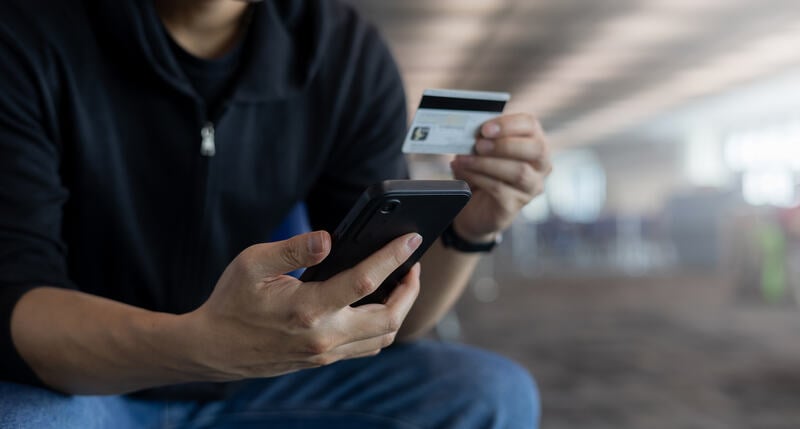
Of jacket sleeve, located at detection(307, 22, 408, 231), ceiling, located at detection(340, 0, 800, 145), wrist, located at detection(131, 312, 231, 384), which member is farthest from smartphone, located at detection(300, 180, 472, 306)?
ceiling, located at detection(340, 0, 800, 145)

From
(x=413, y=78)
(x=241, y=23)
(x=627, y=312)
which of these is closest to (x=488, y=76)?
(x=413, y=78)

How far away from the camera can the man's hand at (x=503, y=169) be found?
0.68 metres

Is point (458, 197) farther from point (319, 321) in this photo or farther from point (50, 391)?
point (50, 391)

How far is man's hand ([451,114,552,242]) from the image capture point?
0.68 m

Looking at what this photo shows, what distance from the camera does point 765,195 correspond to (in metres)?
11.2

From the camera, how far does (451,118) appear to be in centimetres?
69

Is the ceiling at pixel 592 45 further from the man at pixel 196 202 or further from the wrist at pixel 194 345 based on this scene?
the wrist at pixel 194 345

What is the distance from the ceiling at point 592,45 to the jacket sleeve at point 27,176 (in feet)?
13.1

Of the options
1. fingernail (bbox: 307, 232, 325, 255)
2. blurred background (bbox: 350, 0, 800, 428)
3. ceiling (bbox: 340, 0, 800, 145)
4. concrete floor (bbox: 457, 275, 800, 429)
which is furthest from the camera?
ceiling (bbox: 340, 0, 800, 145)

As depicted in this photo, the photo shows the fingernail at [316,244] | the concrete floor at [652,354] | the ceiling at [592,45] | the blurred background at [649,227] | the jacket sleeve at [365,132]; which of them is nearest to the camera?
the fingernail at [316,244]

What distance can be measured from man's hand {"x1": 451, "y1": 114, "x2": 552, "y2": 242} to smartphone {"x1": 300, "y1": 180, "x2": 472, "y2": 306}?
19 centimetres

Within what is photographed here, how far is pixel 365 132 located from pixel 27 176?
15.1 inches

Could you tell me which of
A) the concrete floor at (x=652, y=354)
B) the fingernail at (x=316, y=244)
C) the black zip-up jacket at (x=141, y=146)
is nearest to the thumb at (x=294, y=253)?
the fingernail at (x=316, y=244)

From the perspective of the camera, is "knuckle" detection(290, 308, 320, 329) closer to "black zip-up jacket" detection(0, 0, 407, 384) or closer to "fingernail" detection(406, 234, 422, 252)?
"fingernail" detection(406, 234, 422, 252)
